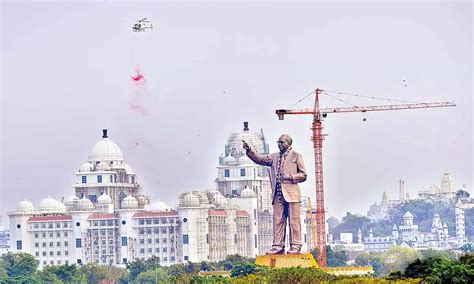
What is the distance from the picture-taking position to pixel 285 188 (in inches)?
6216

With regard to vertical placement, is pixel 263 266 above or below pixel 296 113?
below

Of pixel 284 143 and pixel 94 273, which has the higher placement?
pixel 284 143

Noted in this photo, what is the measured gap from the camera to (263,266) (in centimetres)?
15462

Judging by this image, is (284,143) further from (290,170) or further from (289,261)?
(289,261)

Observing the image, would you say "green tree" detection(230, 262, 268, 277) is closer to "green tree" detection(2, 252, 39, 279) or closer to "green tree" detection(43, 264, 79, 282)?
"green tree" detection(43, 264, 79, 282)

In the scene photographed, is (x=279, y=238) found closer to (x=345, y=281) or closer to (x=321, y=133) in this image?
(x=321, y=133)

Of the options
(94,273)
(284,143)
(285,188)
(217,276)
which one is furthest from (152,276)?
(217,276)

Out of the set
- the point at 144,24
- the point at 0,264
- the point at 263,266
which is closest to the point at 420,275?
the point at 263,266

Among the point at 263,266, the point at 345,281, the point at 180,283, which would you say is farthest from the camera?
the point at 263,266

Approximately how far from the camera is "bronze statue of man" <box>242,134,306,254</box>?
6191 inches

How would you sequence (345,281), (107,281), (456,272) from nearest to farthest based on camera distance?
(456,272)
(345,281)
(107,281)

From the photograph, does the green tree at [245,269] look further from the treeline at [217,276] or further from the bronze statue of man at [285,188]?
the bronze statue of man at [285,188]

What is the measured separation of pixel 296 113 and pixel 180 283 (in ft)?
162

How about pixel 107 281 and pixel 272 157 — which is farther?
pixel 107 281
